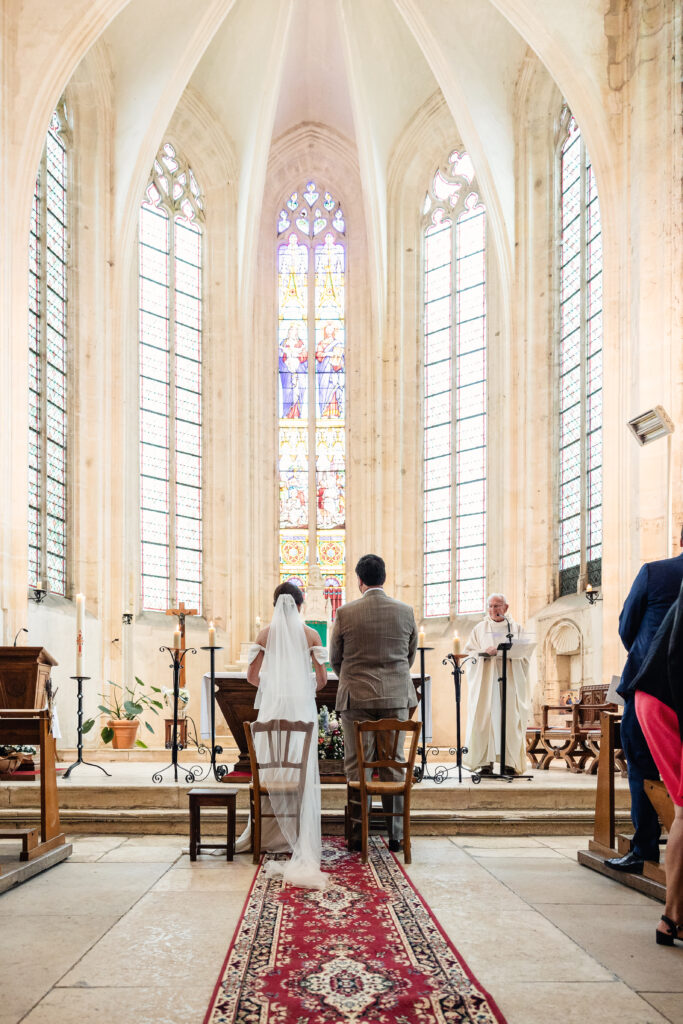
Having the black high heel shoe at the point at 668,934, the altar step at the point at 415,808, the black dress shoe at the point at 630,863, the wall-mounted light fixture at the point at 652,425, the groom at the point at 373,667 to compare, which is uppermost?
the wall-mounted light fixture at the point at 652,425

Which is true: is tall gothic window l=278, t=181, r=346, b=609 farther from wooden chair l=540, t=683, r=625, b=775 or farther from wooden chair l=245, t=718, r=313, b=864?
wooden chair l=245, t=718, r=313, b=864

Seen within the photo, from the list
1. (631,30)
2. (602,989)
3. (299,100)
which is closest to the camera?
(602,989)

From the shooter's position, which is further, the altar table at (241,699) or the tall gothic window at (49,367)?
the tall gothic window at (49,367)

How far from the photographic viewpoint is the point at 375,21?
17.2 metres

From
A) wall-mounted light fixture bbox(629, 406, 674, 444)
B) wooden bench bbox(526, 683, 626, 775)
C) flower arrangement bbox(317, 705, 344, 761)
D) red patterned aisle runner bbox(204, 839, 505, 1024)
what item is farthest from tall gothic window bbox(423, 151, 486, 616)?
red patterned aisle runner bbox(204, 839, 505, 1024)

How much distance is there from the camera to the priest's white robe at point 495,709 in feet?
30.0

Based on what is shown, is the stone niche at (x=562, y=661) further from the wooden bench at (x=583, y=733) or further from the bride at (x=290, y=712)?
the bride at (x=290, y=712)

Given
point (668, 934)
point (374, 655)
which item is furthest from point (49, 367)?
point (668, 934)

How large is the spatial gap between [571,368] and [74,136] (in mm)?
7705

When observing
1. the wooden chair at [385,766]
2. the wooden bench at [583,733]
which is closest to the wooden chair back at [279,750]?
the wooden chair at [385,766]

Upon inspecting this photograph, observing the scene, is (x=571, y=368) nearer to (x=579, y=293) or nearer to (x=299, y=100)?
(x=579, y=293)

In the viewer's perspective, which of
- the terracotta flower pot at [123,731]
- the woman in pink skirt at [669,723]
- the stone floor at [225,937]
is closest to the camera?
the stone floor at [225,937]

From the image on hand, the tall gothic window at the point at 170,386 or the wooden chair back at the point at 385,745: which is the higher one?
the tall gothic window at the point at 170,386

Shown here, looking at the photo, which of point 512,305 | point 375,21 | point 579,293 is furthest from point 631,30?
point 375,21
